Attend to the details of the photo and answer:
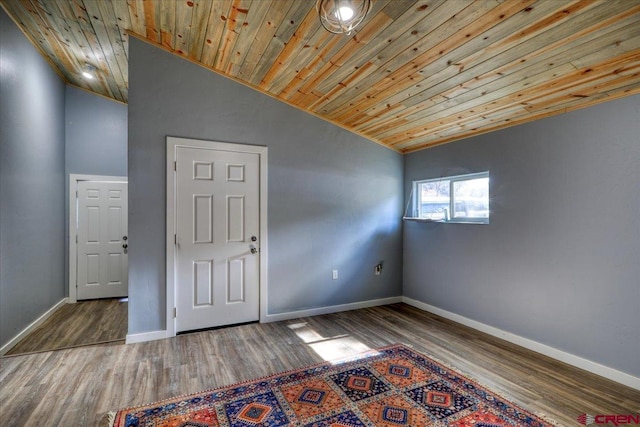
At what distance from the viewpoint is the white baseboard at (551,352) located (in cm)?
229

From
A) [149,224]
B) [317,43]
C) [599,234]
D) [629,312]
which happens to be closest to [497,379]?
[629,312]

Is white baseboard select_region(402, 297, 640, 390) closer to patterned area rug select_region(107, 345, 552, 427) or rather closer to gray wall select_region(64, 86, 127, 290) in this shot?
patterned area rug select_region(107, 345, 552, 427)

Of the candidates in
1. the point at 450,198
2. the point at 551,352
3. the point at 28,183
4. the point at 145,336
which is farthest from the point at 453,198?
the point at 28,183

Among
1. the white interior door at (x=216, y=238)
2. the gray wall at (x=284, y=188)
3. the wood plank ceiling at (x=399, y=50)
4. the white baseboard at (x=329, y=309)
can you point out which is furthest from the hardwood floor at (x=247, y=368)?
the wood plank ceiling at (x=399, y=50)

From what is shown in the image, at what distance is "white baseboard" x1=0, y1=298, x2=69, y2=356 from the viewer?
2.75m

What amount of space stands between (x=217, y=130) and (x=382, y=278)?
9.59ft

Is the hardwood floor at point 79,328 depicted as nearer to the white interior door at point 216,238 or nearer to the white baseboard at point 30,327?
the white baseboard at point 30,327

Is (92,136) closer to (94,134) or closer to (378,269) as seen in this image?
(94,134)

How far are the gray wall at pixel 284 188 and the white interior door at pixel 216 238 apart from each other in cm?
18

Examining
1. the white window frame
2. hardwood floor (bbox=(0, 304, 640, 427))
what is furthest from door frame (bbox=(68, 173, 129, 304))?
the white window frame

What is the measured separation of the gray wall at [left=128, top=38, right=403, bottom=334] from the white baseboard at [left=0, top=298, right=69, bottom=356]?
103 cm

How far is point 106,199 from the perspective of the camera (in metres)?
4.55

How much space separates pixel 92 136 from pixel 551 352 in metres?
6.21

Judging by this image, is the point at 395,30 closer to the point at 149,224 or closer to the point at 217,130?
the point at 217,130
